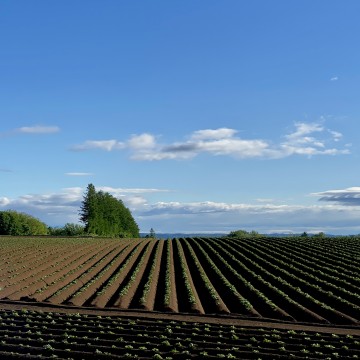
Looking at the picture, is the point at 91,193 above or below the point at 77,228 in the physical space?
above

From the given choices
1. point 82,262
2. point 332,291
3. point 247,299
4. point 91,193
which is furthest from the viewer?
point 91,193

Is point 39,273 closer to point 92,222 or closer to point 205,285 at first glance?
point 205,285

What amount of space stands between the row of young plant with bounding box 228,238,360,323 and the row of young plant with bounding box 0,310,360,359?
5.00 metres

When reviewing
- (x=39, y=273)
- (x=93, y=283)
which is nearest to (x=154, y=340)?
(x=93, y=283)

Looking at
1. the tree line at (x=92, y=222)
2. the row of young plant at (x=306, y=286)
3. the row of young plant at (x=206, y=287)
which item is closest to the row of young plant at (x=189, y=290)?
the row of young plant at (x=206, y=287)

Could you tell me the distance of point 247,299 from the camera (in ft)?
92.1

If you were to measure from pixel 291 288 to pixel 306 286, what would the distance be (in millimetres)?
1594

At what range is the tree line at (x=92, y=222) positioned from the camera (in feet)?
363

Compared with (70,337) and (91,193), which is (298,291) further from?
(91,193)

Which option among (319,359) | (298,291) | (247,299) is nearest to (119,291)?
(247,299)

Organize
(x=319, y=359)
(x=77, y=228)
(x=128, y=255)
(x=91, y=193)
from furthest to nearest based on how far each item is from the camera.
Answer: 1. (x=91, y=193)
2. (x=77, y=228)
3. (x=128, y=255)
4. (x=319, y=359)

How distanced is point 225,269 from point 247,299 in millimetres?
10865

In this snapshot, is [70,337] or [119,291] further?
[119,291]

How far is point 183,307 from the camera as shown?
2647 cm
